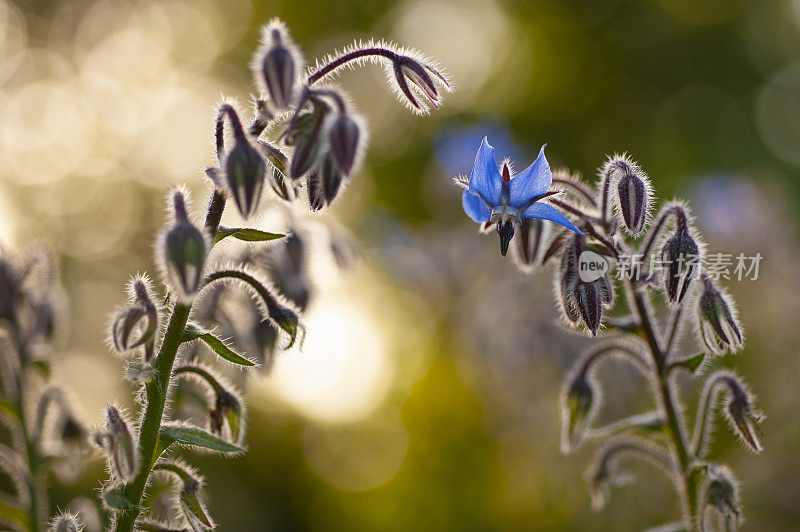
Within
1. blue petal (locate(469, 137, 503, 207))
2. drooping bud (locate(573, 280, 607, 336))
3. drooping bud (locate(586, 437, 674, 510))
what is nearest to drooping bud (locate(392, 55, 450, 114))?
blue petal (locate(469, 137, 503, 207))

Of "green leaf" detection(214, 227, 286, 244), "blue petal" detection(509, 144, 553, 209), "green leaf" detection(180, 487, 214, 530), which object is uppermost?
"blue petal" detection(509, 144, 553, 209)

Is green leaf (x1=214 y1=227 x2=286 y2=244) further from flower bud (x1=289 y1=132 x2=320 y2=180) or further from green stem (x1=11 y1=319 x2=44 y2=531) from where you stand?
green stem (x1=11 y1=319 x2=44 y2=531)

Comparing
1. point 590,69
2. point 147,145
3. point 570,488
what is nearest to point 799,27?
point 590,69

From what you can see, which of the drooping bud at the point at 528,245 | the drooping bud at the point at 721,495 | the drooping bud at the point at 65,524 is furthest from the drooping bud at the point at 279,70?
the drooping bud at the point at 721,495

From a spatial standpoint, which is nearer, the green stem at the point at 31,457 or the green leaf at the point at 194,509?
the green leaf at the point at 194,509

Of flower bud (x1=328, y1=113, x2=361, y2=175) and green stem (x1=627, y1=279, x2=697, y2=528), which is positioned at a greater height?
flower bud (x1=328, y1=113, x2=361, y2=175)

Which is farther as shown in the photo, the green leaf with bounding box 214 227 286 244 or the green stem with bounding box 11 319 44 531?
the green stem with bounding box 11 319 44 531

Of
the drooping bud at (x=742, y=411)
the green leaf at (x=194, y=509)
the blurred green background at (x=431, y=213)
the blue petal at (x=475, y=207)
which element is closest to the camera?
the green leaf at (x=194, y=509)

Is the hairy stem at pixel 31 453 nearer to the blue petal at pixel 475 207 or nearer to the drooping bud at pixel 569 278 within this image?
the blue petal at pixel 475 207
